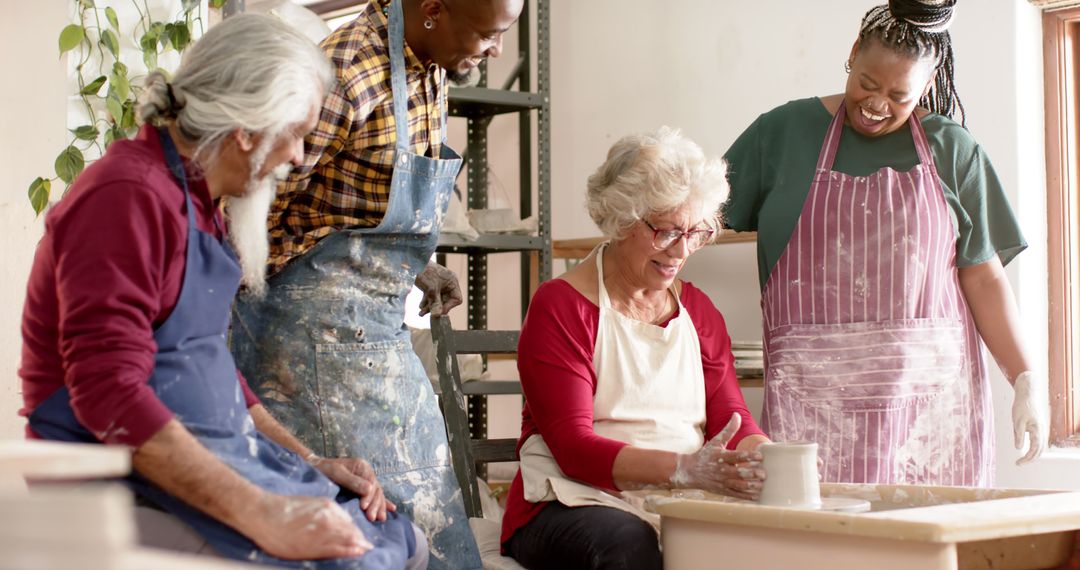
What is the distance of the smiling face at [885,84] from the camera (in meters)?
2.40

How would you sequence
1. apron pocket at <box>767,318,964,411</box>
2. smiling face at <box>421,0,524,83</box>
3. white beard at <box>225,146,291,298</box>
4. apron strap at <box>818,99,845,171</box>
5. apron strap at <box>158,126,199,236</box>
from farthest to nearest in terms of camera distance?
apron strap at <box>818,99,845,171</box>
apron pocket at <box>767,318,964,411</box>
smiling face at <box>421,0,524,83</box>
white beard at <box>225,146,291,298</box>
apron strap at <box>158,126,199,236</box>

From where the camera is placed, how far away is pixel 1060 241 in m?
3.03

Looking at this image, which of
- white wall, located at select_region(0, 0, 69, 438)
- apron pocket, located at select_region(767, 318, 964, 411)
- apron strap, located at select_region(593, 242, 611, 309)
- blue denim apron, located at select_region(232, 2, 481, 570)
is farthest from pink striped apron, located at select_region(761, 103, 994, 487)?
white wall, located at select_region(0, 0, 69, 438)

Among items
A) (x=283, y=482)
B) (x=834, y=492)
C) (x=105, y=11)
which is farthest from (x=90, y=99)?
(x=834, y=492)

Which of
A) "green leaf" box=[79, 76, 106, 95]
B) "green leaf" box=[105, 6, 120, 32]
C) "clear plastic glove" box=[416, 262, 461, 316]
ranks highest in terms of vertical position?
"green leaf" box=[105, 6, 120, 32]

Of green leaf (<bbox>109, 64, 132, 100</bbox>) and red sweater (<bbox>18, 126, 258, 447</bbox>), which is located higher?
green leaf (<bbox>109, 64, 132, 100</bbox>)

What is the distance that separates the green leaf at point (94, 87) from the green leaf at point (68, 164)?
0.16 m

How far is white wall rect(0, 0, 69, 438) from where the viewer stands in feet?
11.1

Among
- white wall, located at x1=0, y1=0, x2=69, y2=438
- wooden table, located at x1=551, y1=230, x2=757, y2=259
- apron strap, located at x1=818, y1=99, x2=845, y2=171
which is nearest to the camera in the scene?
apron strap, located at x1=818, y1=99, x2=845, y2=171

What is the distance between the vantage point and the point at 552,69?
13.0 ft

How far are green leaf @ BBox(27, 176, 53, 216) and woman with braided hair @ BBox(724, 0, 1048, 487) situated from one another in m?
2.03

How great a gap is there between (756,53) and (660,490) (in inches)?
71.6

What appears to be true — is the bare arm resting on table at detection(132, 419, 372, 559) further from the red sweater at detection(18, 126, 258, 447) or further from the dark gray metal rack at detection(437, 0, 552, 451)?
the dark gray metal rack at detection(437, 0, 552, 451)

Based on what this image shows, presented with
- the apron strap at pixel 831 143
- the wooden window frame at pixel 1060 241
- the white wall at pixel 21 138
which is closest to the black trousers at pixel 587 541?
the apron strap at pixel 831 143
